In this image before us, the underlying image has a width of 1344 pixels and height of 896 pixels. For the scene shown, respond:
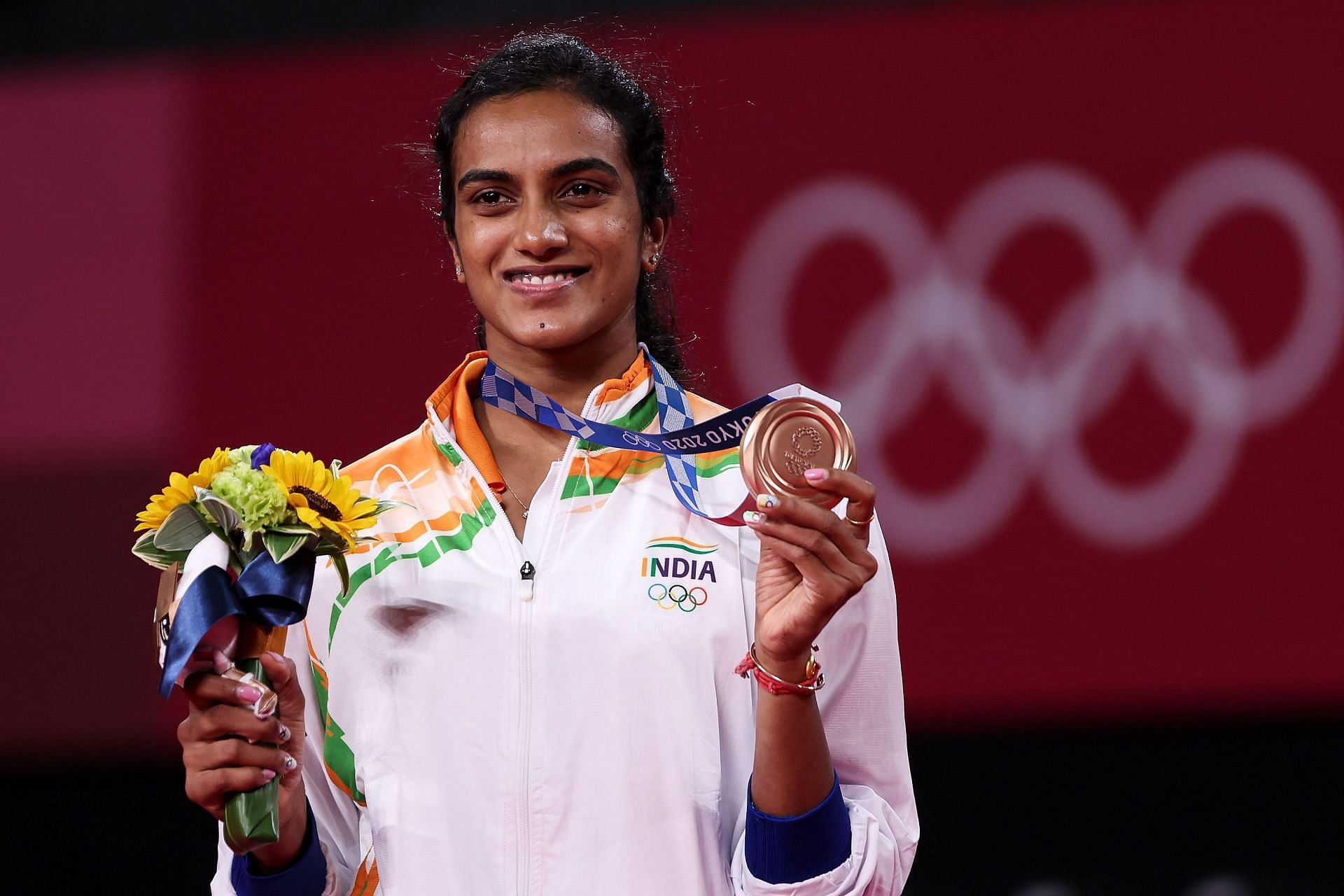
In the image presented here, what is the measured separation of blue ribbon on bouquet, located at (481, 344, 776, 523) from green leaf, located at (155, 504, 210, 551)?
40 centimetres

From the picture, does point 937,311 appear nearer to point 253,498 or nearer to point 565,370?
point 565,370

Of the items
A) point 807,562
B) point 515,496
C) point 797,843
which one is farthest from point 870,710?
point 515,496

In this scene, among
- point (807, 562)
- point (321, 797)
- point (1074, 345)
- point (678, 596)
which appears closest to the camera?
point (807, 562)

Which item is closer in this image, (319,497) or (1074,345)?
(319,497)

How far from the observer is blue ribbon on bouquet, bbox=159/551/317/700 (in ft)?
4.86

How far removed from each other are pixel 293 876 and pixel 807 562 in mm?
657

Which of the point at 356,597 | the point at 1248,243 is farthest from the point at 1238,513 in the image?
the point at 356,597

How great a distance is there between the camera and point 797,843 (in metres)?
1.58

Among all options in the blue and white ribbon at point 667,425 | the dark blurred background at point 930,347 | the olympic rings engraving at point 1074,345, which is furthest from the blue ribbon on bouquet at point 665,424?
the olympic rings engraving at point 1074,345

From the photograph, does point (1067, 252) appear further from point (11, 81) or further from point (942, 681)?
point (11, 81)

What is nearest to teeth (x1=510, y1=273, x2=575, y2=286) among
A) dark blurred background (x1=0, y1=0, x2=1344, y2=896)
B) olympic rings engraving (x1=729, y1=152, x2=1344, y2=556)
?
dark blurred background (x1=0, y1=0, x2=1344, y2=896)

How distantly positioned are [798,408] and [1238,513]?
2118mm

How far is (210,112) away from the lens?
3717 mm

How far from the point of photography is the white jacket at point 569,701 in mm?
1646
